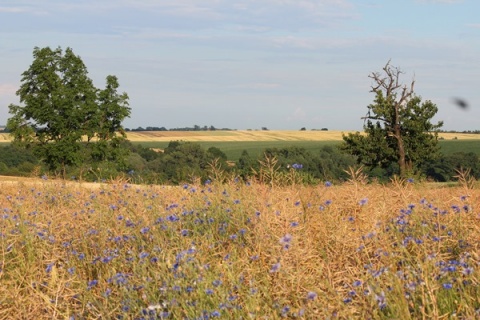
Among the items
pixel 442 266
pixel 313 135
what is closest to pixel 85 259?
pixel 442 266

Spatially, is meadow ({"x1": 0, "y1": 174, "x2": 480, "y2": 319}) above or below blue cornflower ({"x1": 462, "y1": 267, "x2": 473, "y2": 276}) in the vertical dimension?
below

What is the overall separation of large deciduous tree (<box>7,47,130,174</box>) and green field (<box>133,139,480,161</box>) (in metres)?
57.4

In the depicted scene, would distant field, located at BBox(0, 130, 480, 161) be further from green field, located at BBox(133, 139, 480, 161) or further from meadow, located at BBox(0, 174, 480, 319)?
meadow, located at BBox(0, 174, 480, 319)

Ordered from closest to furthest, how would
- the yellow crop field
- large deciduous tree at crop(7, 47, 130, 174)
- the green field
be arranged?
large deciduous tree at crop(7, 47, 130, 174)
the green field
the yellow crop field

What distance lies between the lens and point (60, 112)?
4506 centimetres

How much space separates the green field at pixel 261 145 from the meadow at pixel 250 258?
94122 mm

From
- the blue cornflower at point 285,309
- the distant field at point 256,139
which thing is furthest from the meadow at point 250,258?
the distant field at point 256,139

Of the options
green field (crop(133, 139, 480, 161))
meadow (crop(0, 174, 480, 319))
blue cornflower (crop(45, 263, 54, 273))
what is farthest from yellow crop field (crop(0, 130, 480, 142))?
blue cornflower (crop(45, 263, 54, 273))

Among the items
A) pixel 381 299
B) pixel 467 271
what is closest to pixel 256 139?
pixel 467 271

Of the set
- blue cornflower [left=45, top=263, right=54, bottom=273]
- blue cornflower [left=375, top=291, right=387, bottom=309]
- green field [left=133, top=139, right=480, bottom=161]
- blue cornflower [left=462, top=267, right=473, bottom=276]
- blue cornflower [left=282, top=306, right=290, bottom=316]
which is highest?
blue cornflower [left=462, top=267, right=473, bottom=276]

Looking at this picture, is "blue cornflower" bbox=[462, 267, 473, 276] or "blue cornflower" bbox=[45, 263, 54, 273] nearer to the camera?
"blue cornflower" bbox=[462, 267, 473, 276]

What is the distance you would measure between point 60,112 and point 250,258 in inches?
1617

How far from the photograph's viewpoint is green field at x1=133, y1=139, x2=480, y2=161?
111 metres

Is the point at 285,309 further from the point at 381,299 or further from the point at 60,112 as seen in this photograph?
the point at 60,112
